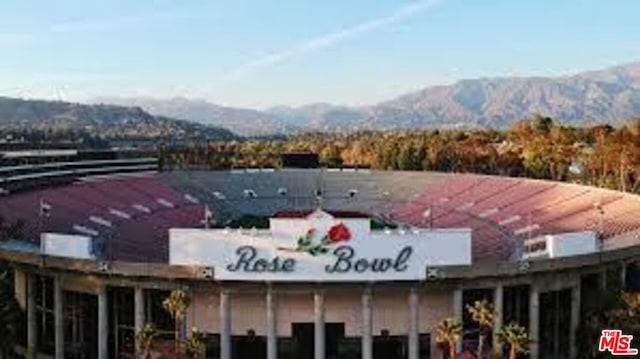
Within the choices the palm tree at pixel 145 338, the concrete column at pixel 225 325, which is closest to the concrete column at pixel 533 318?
the concrete column at pixel 225 325

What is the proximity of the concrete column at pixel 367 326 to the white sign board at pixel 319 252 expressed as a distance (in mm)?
1570

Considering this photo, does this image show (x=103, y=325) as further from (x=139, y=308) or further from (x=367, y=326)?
(x=367, y=326)

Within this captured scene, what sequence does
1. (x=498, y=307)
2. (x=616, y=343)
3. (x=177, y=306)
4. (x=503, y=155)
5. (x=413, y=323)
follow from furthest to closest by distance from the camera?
(x=503, y=155)
(x=498, y=307)
(x=413, y=323)
(x=616, y=343)
(x=177, y=306)

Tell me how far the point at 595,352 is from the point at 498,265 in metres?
7.79

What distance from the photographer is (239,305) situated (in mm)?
55188

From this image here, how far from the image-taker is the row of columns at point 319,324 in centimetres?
5297

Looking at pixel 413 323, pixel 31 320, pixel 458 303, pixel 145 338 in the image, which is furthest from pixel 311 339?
pixel 31 320

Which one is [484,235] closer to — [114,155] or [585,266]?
[585,266]

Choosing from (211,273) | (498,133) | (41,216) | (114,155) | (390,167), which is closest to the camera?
(211,273)

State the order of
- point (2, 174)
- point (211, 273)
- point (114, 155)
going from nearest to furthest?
point (211, 273) → point (2, 174) → point (114, 155)

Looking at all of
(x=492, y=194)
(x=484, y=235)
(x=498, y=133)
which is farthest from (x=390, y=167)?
(x=484, y=235)

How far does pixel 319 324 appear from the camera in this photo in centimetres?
5319

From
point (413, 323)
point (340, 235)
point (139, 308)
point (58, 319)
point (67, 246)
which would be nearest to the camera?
point (340, 235)

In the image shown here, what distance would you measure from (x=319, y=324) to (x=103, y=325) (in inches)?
544
